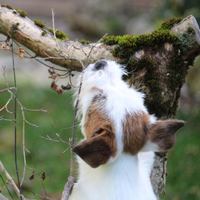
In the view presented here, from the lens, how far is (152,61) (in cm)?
270

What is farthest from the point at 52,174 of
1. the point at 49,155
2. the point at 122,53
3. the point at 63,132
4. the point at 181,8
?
the point at 181,8

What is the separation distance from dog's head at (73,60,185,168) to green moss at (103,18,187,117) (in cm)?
43

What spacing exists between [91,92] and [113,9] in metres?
8.24

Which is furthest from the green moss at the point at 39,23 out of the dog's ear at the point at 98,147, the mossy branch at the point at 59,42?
the dog's ear at the point at 98,147

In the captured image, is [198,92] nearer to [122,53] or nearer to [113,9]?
[122,53]

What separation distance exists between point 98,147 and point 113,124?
24 cm

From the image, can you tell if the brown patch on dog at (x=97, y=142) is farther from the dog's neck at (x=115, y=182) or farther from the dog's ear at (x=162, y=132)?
the dog's ear at (x=162, y=132)

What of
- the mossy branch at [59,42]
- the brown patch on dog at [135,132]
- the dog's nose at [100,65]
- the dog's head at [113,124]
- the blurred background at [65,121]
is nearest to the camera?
the dog's head at [113,124]

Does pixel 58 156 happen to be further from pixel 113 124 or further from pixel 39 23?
pixel 113 124

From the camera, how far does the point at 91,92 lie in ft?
7.38

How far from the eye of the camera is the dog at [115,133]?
2.04 m

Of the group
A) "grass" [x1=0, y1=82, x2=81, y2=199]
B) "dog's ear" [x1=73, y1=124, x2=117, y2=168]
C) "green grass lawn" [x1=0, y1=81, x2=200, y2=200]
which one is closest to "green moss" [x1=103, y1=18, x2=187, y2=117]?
"dog's ear" [x1=73, y1=124, x2=117, y2=168]

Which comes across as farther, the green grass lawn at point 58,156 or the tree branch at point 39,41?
the green grass lawn at point 58,156

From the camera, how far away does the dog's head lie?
1.96m
